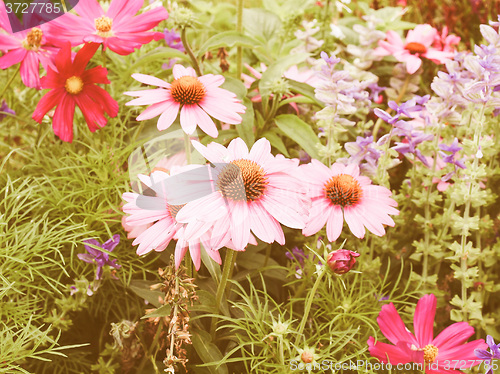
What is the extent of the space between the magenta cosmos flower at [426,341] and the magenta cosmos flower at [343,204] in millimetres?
102

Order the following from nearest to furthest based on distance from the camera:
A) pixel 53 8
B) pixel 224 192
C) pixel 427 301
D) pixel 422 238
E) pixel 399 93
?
pixel 224 192
pixel 427 301
pixel 53 8
pixel 422 238
pixel 399 93

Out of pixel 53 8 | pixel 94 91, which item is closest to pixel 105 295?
pixel 94 91

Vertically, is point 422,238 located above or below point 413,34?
below

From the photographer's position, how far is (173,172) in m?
0.51

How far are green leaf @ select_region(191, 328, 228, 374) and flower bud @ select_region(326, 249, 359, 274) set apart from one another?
0.60ft

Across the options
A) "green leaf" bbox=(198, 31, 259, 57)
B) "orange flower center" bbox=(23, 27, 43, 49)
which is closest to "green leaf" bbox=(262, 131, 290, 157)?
"green leaf" bbox=(198, 31, 259, 57)

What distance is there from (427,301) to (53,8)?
0.64m

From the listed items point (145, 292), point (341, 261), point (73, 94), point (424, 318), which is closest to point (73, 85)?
point (73, 94)

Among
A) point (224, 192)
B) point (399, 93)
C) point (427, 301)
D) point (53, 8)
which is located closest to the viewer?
point (224, 192)

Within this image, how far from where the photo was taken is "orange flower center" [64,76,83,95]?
63 cm

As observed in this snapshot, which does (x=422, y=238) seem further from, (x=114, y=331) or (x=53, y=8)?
(x=53, y=8)

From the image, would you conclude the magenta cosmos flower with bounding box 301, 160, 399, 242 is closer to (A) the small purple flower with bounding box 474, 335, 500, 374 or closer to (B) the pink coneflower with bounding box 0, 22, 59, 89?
(A) the small purple flower with bounding box 474, 335, 500, 374

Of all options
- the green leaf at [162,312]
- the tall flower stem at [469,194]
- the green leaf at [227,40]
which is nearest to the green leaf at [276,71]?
the green leaf at [227,40]

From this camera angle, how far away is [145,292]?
605 mm
